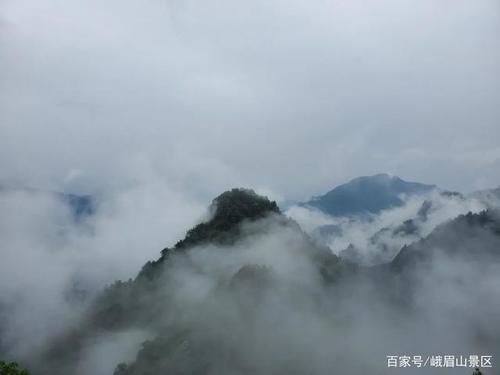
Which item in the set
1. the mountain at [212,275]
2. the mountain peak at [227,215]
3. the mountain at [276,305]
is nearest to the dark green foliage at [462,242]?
the mountain at [276,305]

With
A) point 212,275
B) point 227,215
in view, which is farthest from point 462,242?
point 212,275

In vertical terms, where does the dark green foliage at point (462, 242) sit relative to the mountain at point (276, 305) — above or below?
above

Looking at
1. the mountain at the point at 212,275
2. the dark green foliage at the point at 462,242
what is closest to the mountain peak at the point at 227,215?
the mountain at the point at 212,275

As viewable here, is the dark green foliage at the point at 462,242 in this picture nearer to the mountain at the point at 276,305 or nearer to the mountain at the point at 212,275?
the mountain at the point at 276,305

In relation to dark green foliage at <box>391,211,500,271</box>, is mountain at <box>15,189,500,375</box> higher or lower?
lower

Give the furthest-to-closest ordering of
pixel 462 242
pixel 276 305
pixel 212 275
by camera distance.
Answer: pixel 462 242 → pixel 212 275 → pixel 276 305

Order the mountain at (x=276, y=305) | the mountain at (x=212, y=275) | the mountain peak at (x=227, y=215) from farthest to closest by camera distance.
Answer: the mountain peak at (x=227, y=215)
the mountain at (x=212, y=275)
the mountain at (x=276, y=305)

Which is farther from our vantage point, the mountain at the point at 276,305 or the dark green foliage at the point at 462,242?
the dark green foliage at the point at 462,242

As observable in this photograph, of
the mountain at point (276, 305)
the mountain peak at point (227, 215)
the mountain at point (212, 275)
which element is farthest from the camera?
the mountain peak at point (227, 215)

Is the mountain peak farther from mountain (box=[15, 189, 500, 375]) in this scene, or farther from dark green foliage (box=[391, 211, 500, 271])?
dark green foliage (box=[391, 211, 500, 271])

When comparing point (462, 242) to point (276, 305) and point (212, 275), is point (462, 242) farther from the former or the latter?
point (212, 275)

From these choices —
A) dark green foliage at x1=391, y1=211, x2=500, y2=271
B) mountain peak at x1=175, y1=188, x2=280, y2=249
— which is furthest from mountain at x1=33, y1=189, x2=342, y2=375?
dark green foliage at x1=391, y1=211, x2=500, y2=271

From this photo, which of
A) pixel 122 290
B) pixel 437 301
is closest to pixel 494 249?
pixel 437 301

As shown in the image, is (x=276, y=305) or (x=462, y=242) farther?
(x=462, y=242)
